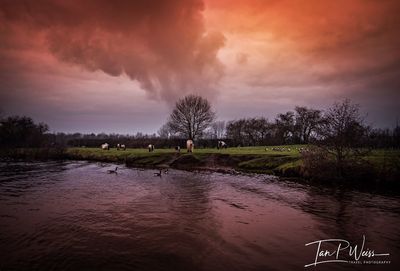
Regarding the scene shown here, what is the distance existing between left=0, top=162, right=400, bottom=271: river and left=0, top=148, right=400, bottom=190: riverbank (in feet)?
12.8

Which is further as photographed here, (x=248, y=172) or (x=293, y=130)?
(x=293, y=130)

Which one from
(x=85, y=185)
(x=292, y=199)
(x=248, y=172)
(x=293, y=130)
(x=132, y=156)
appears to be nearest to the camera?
(x=292, y=199)

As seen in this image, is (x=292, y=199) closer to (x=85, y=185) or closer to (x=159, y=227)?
(x=159, y=227)

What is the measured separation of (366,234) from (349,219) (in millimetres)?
2508

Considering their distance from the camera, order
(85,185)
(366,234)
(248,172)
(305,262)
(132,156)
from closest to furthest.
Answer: (305,262)
(366,234)
(85,185)
(248,172)
(132,156)

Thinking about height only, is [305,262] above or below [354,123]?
below

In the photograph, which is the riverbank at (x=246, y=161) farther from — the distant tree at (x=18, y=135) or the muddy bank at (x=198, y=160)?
the distant tree at (x=18, y=135)

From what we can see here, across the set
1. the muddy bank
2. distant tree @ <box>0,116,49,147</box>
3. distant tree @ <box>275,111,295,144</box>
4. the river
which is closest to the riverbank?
the muddy bank

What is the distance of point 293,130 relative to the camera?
9094cm

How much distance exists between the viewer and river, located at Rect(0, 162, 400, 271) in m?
10.5

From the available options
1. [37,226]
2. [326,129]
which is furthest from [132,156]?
[37,226]

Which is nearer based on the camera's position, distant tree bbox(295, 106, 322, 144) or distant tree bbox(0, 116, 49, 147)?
distant tree bbox(0, 116, 49, 147)

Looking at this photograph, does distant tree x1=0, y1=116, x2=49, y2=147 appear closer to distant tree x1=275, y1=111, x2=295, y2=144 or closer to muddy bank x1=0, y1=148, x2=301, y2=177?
muddy bank x1=0, y1=148, x2=301, y2=177

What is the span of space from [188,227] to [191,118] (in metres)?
62.0
